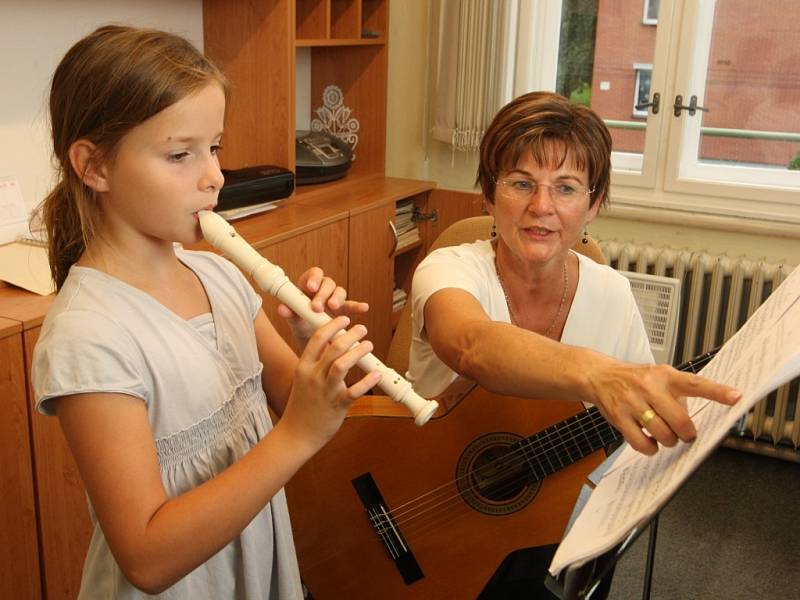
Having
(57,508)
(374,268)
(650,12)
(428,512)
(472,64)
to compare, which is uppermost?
(650,12)

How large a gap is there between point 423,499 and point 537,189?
60cm

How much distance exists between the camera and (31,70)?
2.20 metres

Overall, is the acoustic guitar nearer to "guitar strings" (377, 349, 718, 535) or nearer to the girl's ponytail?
"guitar strings" (377, 349, 718, 535)

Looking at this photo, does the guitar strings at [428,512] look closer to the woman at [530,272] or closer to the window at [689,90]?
the woman at [530,272]

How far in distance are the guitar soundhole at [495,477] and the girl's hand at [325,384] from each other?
0.66 m

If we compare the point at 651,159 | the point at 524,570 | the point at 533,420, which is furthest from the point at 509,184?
the point at 651,159

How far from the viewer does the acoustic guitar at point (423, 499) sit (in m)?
1.57

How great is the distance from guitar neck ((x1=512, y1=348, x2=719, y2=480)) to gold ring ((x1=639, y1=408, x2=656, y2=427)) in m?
0.74

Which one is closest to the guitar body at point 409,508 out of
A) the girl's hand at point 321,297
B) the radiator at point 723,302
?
the girl's hand at point 321,297

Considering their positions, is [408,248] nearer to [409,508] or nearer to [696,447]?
[409,508]

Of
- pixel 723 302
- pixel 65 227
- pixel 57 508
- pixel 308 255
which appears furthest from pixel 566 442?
pixel 723 302

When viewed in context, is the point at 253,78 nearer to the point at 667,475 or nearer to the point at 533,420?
the point at 533,420

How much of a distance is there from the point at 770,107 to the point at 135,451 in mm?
2741

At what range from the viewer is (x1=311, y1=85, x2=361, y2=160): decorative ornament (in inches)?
132
